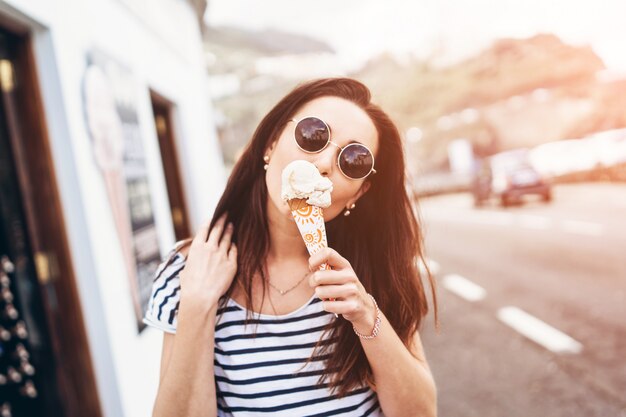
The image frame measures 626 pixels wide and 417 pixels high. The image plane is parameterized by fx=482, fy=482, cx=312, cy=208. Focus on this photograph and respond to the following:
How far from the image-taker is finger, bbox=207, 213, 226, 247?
143cm

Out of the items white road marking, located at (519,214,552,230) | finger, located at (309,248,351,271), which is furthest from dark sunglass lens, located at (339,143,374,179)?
white road marking, located at (519,214,552,230)

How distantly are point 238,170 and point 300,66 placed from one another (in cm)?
3284

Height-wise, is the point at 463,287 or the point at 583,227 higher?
the point at 583,227

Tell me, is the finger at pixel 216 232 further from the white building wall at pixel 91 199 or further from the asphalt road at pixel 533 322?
the white building wall at pixel 91 199

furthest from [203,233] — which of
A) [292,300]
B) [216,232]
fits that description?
[292,300]

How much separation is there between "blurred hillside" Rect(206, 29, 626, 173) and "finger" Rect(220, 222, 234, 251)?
20789 millimetres

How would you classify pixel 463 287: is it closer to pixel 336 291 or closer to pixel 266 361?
pixel 266 361

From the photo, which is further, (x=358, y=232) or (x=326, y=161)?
(x=358, y=232)

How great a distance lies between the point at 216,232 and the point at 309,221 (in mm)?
309

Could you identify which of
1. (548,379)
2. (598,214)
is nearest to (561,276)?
(548,379)

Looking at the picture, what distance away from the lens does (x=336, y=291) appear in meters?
1.18

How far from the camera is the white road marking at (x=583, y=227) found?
891 cm

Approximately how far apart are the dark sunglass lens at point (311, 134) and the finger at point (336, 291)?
0.41 metres

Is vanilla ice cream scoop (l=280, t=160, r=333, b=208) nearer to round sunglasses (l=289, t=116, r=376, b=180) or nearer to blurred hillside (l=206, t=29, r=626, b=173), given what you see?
round sunglasses (l=289, t=116, r=376, b=180)
